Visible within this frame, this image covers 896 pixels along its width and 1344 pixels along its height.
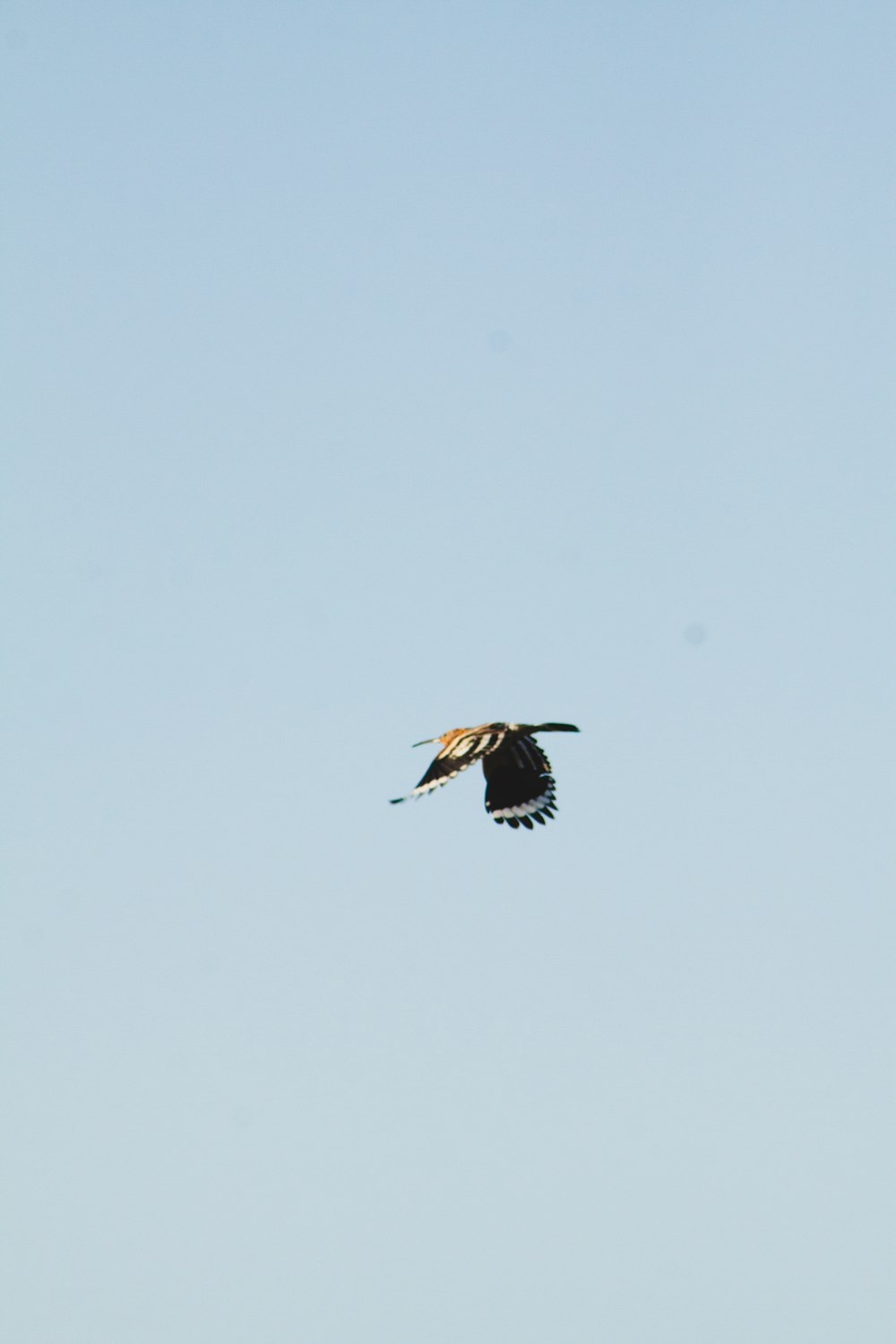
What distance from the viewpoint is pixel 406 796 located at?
83.6 ft

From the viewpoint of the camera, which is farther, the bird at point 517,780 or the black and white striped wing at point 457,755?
the bird at point 517,780

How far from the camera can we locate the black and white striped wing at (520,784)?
31.9 meters

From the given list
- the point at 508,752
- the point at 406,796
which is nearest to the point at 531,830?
the point at 508,752

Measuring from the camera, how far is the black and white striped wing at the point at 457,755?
27.0 meters

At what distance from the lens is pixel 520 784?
32.2m

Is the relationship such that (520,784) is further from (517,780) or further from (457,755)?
(457,755)

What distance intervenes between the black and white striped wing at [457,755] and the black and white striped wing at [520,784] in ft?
4.03

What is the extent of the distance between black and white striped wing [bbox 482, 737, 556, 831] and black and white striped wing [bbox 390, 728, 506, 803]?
123cm

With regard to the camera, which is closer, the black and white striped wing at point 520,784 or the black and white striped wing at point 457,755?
the black and white striped wing at point 457,755

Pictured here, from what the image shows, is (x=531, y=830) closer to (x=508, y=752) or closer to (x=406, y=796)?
(x=508, y=752)

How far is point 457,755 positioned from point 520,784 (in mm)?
3601

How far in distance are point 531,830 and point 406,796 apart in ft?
20.8

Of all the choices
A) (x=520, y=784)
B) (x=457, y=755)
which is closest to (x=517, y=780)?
(x=520, y=784)

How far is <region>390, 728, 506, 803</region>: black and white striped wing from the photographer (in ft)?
88.7
